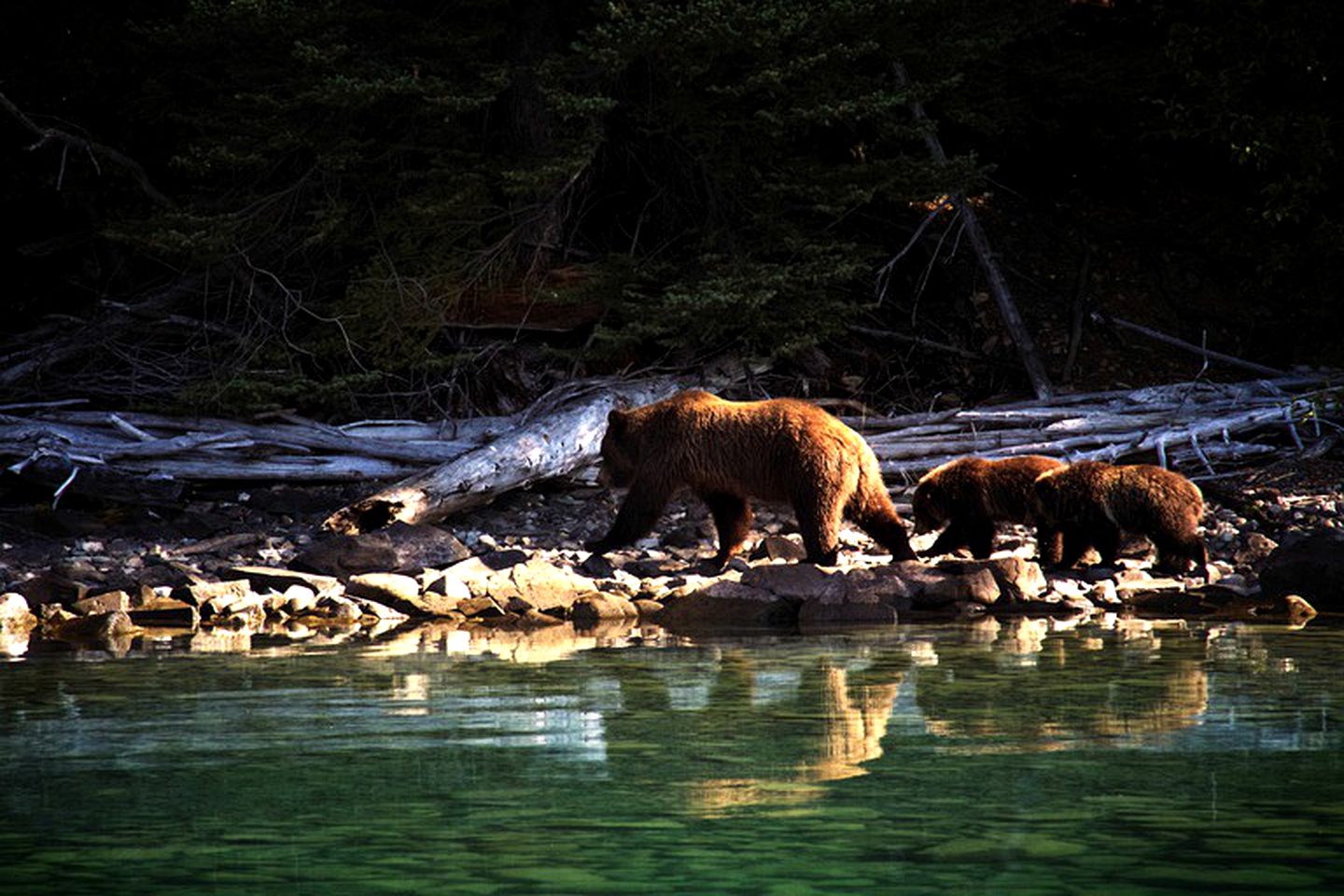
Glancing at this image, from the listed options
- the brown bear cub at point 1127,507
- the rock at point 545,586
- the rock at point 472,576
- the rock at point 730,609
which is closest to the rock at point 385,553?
the rock at point 472,576

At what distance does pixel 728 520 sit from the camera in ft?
40.3

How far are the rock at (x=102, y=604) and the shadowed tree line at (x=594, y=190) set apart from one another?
4587 millimetres

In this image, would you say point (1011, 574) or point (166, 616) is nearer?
point (166, 616)

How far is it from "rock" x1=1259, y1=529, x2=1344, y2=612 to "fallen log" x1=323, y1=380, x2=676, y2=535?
19.7 feet

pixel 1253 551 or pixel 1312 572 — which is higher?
pixel 1253 551

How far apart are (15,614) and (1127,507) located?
729 centimetres

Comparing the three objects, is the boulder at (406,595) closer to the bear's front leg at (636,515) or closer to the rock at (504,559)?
the rock at (504,559)

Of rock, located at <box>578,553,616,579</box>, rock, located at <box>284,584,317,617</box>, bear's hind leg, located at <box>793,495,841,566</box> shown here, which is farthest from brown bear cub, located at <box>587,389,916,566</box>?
rock, located at <box>284,584,317,617</box>

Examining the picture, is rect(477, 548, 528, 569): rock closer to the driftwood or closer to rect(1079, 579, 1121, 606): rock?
the driftwood

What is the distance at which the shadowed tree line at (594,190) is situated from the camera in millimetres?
15117

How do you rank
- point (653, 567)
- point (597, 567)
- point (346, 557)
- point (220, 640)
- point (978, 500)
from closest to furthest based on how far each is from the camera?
point (220, 640) → point (346, 557) → point (597, 567) → point (653, 567) → point (978, 500)

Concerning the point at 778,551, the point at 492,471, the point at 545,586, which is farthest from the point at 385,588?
the point at 778,551

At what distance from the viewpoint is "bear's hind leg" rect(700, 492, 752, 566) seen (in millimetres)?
12219

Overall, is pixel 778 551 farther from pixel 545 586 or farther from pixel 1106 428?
pixel 1106 428
